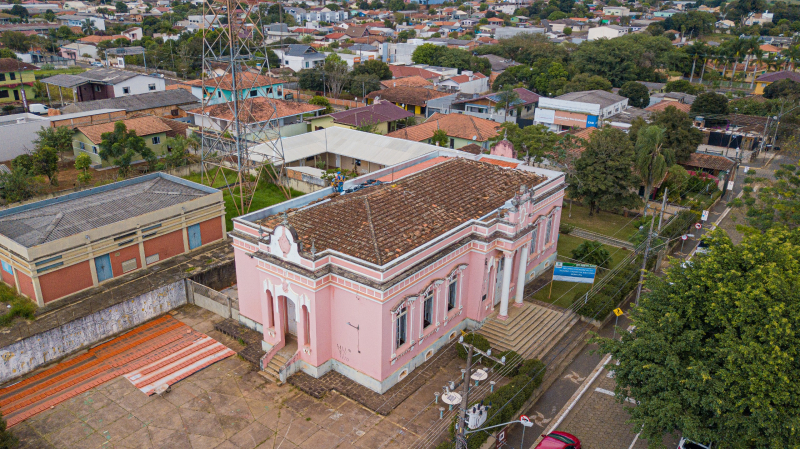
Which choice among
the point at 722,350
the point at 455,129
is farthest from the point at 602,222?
the point at 722,350

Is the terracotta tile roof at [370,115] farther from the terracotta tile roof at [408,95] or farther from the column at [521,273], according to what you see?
the column at [521,273]

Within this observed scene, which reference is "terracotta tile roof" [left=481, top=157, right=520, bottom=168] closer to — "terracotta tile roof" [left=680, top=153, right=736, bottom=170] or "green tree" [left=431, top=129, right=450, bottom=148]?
"green tree" [left=431, top=129, right=450, bottom=148]

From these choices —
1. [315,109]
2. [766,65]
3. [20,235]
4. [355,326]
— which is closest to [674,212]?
[355,326]

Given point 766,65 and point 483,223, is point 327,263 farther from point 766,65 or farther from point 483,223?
point 766,65

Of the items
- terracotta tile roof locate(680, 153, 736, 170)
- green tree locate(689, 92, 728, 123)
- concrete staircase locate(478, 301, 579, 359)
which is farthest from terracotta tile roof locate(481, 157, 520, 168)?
green tree locate(689, 92, 728, 123)

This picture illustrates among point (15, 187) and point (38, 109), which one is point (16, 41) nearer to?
point (38, 109)
